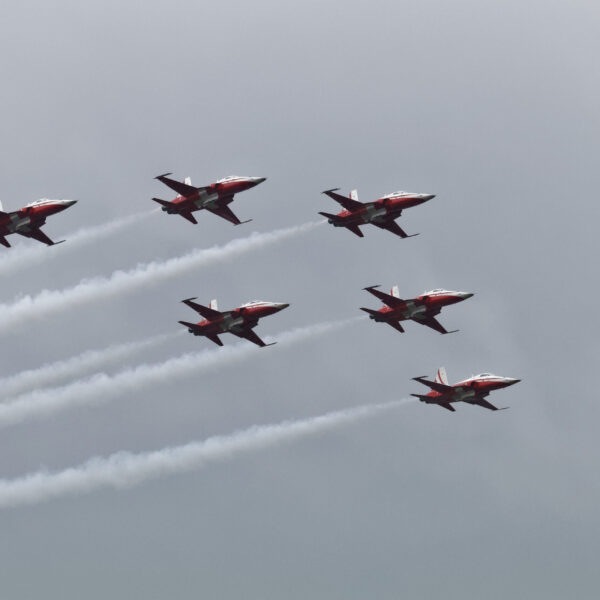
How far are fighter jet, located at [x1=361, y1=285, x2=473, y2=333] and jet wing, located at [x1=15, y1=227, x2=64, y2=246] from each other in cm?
3246

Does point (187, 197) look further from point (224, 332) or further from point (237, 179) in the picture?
point (224, 332)

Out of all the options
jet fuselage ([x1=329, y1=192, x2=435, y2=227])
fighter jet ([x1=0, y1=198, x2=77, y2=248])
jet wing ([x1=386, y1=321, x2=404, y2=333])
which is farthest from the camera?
jet wing ([x1=386, y1=321, x2=404, y2=333])

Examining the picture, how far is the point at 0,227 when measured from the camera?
124 m

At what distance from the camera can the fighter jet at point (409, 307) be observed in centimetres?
13188

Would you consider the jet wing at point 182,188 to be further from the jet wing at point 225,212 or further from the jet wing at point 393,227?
the jet wing at point 393,227

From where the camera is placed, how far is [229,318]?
131750mm

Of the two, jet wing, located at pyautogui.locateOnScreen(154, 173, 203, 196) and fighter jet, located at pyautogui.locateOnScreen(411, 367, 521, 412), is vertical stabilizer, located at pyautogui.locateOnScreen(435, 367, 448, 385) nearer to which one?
fighter jet, located at pyautogui.locateOnScreen(411, 367, 521, 412)

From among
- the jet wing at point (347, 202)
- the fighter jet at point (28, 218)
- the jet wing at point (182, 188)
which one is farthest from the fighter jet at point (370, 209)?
the fighter jet at point (28, 218)

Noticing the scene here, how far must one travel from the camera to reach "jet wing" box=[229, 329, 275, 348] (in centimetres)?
13288

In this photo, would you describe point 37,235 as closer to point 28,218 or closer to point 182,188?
point 28,218

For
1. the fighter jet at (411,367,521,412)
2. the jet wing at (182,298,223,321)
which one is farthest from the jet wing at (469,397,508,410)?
the jet wing at (182,298,223,321)

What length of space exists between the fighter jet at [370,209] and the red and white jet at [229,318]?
10461 millimetres

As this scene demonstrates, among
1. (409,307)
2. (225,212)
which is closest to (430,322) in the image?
(409,307)

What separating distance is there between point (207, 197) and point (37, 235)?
1700cm
